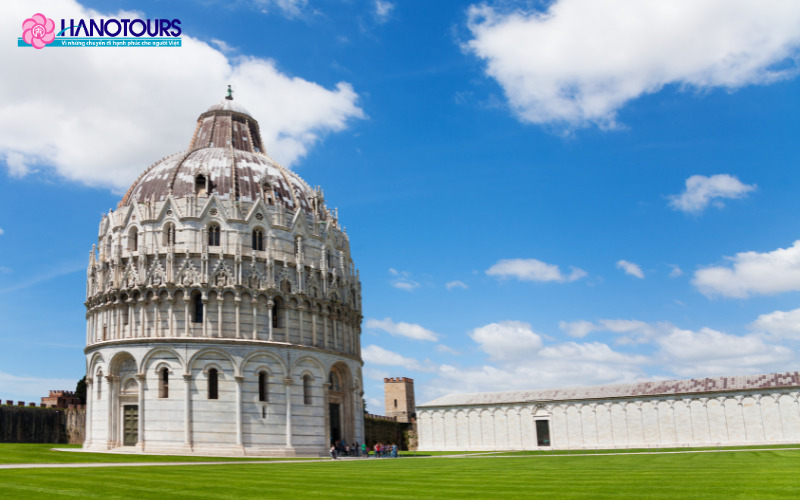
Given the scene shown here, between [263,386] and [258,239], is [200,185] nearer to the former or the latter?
[258,239]

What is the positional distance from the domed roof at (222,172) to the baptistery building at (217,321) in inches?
7.9

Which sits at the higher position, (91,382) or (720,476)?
(91,382)

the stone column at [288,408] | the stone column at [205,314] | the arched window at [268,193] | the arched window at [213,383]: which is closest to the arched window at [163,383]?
the arched window at [213,383]

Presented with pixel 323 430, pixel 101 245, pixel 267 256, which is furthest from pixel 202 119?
pixel 323 430

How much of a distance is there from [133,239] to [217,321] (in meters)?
11.5

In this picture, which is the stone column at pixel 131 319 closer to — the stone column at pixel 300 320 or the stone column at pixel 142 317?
the stone column at pixel 142 317

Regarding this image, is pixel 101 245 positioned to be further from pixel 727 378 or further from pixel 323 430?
→ pixel 727 378

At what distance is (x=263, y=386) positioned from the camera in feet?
193

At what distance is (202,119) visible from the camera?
2982 inches

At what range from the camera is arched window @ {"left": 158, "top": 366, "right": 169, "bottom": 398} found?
55844 mm

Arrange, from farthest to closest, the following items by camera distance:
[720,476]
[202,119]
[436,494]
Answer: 1. [202,119]
2. [720,476]
3. [436,494]

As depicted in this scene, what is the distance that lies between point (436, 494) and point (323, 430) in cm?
4283

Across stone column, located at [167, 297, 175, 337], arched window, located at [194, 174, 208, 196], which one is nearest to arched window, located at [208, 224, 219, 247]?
arched window, located at [194, 174, 208, 196]

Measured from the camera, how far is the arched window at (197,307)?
57.9 meters
